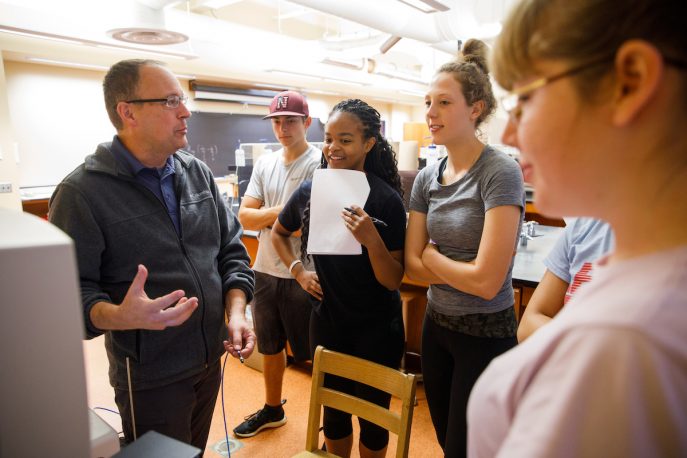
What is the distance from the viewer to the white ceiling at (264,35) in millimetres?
3832

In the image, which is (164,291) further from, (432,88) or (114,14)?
(114,14)

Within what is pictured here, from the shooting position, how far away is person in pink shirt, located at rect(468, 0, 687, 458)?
1.13 feet

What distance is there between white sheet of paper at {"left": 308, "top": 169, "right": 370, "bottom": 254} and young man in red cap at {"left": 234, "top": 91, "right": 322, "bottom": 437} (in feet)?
2.48

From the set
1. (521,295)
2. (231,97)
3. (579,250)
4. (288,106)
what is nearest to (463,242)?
(579,250)

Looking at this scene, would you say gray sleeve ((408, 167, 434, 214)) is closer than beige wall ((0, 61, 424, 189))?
Yes

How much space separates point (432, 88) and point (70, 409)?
1.31 metres

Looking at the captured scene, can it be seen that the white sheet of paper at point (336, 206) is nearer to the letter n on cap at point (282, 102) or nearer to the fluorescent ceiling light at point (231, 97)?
the letter n on cap at point (282, 102)

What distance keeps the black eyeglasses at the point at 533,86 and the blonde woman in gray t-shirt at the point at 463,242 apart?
80 centimetres

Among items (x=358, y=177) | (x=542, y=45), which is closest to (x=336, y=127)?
(x=358, y=177)

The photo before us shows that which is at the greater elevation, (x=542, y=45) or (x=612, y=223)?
(x=542, y=45)

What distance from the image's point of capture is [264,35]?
7031mm

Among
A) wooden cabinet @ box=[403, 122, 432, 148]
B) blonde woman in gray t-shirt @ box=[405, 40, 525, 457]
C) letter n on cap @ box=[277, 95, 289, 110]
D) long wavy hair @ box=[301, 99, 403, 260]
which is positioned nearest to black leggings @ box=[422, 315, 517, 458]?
blonde woman in gray t-shirt @ box=[405, 40, 525, 457]

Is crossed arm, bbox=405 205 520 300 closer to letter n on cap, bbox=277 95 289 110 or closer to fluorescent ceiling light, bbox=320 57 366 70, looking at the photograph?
A: letter n on cap, bbox=277 95 289 110

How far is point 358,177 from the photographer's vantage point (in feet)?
5.04
